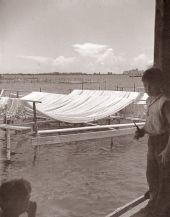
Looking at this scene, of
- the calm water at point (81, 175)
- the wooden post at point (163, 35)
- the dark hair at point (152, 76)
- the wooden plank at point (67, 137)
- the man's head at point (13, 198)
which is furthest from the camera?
the wooden plank at point (67, 137)

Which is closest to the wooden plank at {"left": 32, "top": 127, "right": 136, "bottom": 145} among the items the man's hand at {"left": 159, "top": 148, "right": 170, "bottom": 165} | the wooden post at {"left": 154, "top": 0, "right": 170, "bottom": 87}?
the wooden post at {"left": 154, "top": 0, "right": 170, "bottom": 87}

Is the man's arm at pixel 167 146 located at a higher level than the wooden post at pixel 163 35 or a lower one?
lower

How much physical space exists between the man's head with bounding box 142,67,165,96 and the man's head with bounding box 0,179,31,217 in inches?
50.5

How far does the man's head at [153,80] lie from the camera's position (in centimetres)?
285

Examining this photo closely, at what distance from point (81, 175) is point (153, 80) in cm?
425

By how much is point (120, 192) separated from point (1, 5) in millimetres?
4116

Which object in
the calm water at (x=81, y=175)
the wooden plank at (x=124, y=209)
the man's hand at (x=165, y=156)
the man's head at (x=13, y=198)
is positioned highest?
the man's hand at (x=165, y=156)

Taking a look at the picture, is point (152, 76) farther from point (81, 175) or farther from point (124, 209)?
point (81, 175)

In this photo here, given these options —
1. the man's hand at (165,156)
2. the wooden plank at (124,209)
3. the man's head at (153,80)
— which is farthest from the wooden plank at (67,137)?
the man's hand at (165,156)

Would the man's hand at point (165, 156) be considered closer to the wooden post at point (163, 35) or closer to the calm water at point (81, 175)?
the wooden post at point (163, 35)

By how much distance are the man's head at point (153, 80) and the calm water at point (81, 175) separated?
2376 mm

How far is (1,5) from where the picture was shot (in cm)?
216

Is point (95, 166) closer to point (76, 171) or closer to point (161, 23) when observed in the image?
point (76, 171)

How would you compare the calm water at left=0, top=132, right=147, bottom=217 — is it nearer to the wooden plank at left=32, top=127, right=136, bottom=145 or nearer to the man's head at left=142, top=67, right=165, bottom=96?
the wooden plank at left=32, top=127, right=136, bottom=145
